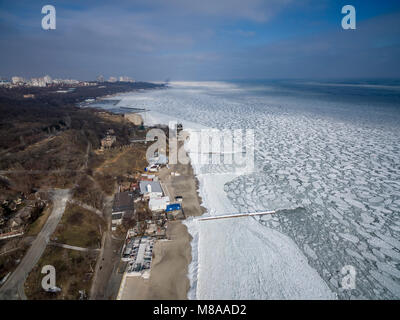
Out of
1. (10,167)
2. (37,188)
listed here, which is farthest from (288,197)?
(10,167)

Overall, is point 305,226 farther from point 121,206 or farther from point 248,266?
point 121,206

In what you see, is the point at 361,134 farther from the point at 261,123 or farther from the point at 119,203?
the point at 119,203

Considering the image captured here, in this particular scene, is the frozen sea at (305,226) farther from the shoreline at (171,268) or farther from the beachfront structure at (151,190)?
the beachfront structure at (151,190)

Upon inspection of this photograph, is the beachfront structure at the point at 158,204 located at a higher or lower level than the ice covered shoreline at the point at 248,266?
higher

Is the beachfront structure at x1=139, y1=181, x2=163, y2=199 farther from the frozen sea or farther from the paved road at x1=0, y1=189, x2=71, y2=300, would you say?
the paved road at x1=0, y1=189, x2=71, y2=300

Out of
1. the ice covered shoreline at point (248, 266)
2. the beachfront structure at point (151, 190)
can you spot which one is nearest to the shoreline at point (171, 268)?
the ice covered shoreline at point (248, 266)

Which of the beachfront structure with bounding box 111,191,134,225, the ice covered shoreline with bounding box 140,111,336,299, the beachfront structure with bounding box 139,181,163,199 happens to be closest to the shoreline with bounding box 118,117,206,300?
the ice covered shoreline with bounding box 140,111,336,299
